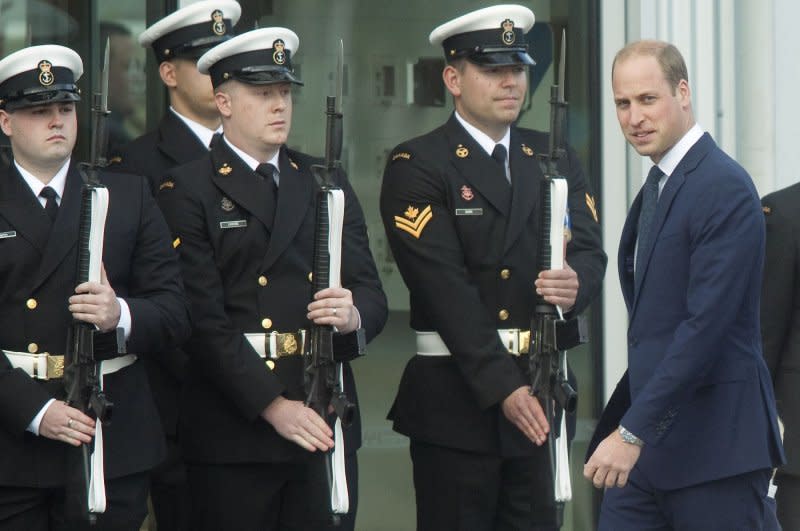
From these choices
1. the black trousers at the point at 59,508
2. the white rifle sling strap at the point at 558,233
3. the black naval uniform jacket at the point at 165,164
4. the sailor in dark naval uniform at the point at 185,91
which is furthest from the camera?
the sailor in dark naval uniform at the point at 185,91

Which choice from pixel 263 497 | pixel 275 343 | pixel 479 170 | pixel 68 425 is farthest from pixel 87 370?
pixel 479 170

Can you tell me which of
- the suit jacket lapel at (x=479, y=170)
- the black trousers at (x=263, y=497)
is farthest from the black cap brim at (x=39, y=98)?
the suit jacket lapel at (x=479, y=170)

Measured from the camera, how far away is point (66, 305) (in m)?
5.18

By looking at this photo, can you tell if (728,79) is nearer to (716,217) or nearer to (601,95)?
(601,95)

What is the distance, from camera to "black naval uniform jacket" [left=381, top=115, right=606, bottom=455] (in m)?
5.79

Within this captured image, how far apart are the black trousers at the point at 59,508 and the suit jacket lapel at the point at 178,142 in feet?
3.98

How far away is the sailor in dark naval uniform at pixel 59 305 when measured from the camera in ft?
16.6

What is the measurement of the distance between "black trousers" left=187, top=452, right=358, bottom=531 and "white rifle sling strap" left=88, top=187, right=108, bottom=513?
0.52m

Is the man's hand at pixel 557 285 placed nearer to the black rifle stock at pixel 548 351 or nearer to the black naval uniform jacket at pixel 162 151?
the black rifle stock at pixel 548 351

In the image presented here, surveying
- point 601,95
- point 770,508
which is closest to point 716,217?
point 770,508

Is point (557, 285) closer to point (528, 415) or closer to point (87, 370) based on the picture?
point (528, 415)

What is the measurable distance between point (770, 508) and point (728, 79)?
309 cm

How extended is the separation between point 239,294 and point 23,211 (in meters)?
0.70

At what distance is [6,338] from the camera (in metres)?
5.16
